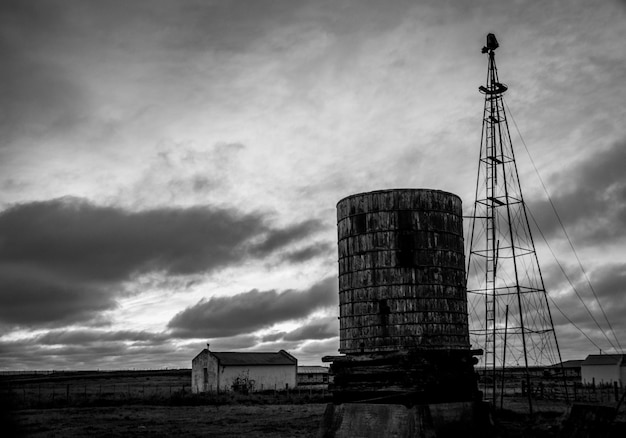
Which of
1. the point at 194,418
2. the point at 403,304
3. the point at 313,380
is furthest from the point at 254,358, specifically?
the point at 403,304

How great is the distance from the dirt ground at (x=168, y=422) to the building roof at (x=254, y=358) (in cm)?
1657

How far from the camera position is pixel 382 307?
1856cm

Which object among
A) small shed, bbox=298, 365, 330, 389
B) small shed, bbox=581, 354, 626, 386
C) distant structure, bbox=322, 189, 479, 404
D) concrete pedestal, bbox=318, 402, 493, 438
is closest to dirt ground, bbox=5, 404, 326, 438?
concrete pedestal, bbox=318, 402, 493, 438

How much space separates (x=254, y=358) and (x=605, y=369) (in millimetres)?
37209

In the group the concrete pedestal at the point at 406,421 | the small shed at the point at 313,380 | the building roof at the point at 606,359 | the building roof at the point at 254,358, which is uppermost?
the concrete pedestal at the point at 406,421

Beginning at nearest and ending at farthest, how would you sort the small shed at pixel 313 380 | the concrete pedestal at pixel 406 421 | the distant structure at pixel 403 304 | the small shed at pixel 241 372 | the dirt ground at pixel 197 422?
the concrete pedestal at pixel 406 421
the distant structure at pixel 403 304
the dirt ground at pixel 197 422
the small shed at pixel 241 372
the small shed at pixel 313 380

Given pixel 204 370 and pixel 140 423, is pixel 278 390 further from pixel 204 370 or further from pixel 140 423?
pixel 140 423

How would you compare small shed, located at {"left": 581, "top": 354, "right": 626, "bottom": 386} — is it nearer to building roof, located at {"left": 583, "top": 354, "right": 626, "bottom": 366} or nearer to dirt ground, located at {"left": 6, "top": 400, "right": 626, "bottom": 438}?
building roof, located at {"left": 583, "top": 354, "right": 626, "bottom": 366}

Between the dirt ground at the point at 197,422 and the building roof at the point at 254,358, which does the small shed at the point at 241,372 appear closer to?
the building roof at the point at 254,358

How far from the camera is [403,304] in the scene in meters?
18.4

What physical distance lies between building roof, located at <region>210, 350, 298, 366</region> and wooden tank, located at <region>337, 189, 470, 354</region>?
36603 mm

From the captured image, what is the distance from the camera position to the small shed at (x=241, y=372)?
53.1m

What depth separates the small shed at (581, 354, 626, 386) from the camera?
61.0 meters

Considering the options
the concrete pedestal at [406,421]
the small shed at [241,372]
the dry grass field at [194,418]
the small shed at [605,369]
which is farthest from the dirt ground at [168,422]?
the small shed at [605,369]
